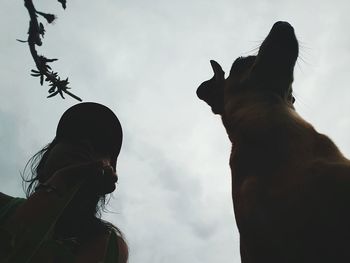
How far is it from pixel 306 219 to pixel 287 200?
6.1 inches

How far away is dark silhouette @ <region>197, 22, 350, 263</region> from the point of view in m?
1.74

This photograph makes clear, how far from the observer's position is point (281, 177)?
6.78 feet

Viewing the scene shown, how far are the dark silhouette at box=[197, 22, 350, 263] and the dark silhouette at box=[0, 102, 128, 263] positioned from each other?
81cm

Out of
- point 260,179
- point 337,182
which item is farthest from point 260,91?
point 337,182

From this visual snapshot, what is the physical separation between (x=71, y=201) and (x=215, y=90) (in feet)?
8.17

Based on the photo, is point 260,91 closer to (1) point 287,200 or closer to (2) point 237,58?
(2) point 237,58

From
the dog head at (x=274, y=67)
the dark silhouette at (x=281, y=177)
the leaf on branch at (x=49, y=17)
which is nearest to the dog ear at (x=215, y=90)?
the dog head at (x=274, y=67)

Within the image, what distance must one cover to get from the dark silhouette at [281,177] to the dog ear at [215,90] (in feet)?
2.00

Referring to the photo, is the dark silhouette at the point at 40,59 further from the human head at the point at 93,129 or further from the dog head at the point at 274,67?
the dog head at the point at 274,67

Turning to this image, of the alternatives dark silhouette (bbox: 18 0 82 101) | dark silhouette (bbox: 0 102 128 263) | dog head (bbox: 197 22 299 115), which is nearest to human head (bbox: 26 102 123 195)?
dark silhouette (bbox: 0 102 128 263)

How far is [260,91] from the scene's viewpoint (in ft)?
10.5

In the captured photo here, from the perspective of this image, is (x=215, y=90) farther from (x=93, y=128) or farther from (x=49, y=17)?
(x=49, y=17)

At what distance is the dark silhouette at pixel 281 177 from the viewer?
174 cm

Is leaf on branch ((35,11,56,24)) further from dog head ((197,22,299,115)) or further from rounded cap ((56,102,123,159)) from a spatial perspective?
dog head ((197,22,299,115))
